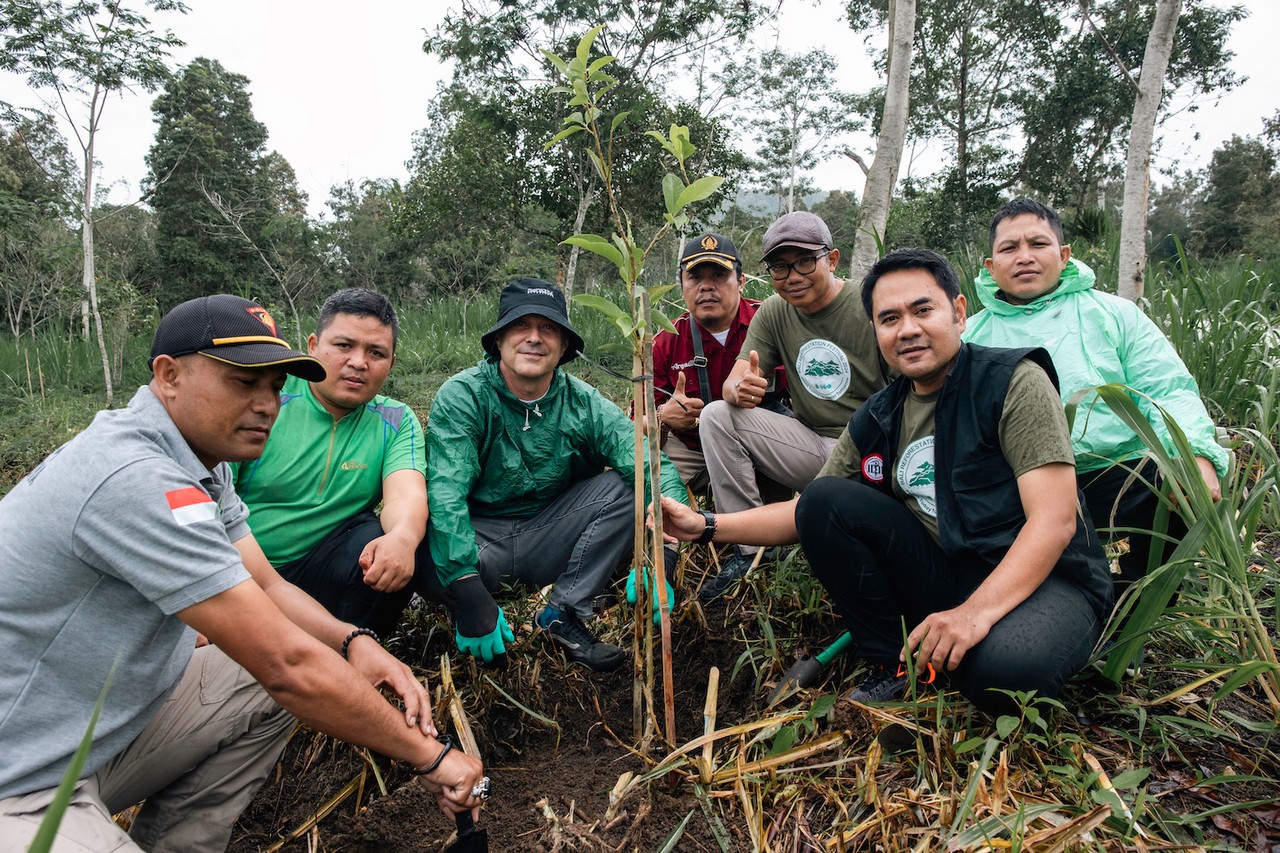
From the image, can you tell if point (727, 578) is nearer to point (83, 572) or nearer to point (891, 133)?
point (83, 572)

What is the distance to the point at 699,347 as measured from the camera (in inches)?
123

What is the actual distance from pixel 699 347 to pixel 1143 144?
442cm

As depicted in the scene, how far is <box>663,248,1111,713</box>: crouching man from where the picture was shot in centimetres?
156

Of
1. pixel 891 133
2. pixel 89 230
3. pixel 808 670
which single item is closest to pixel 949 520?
pixel 808 670

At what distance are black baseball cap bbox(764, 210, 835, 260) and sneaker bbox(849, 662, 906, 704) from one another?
1.51 meters

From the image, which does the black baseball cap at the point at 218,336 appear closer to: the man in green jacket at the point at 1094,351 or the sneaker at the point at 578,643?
the sneaker at the point at 578,643

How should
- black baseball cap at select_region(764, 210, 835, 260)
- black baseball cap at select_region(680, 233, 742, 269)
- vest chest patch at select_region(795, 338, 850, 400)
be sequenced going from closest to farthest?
black baseball cap at select_region(764, 210, 835, 260) < vest chest patch at select_region(795, 338, 850, 400) < black baseball cap at select_region(680, 233, 742, 269)

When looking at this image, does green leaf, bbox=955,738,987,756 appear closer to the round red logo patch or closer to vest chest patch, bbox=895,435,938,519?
vest chest patch, bbox=895,435,938,519

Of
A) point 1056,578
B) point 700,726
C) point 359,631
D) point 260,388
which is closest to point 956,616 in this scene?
point 1056,578

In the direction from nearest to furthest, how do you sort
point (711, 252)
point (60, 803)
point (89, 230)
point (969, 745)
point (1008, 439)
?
point (60, 803)
point (969, 745)
point (1008, 439)
point (711, 252)
point (89, 230)

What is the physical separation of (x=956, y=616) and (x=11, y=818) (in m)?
1.80

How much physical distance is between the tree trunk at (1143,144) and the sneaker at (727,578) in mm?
3276

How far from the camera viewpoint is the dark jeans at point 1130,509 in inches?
79.4

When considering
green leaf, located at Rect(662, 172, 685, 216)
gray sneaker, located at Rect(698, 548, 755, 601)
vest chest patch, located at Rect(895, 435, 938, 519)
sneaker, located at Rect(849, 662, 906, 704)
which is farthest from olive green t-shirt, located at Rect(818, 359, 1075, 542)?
green leaf, located at Rect(662, 172, 685, 216)
